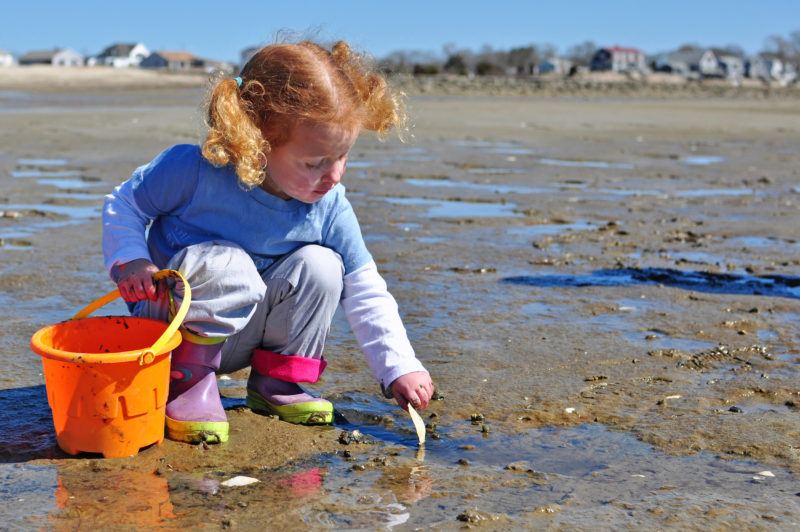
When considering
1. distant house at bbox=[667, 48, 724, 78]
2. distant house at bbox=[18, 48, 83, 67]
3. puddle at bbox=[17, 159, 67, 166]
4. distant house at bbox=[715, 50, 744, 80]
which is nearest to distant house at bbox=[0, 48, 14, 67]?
distant house at bbox=[18, 48, 83, 67]

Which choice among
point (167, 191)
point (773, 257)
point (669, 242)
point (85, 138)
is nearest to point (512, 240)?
point (669, 242)

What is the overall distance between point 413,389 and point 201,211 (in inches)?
31.3

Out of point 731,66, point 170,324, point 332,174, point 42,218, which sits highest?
point 731,66

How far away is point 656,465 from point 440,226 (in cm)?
404

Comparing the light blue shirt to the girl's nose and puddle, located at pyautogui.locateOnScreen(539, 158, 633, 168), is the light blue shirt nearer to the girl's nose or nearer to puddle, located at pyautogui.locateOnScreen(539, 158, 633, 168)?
the girl's nose

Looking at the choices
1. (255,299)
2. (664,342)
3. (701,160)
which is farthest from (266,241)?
(701,160)

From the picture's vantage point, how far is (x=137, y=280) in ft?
7.88

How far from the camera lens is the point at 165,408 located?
8.20 feet

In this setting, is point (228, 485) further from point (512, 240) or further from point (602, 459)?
point (512, 240)

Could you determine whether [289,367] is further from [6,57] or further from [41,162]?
[6,57]

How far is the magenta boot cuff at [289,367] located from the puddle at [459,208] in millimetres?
4137

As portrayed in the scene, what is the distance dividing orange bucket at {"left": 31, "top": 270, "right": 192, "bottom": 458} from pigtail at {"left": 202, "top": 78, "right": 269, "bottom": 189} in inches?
13.2

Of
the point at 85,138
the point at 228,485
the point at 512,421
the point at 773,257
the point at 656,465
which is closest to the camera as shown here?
the point at 228,485

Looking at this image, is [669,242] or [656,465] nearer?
[656,465]
